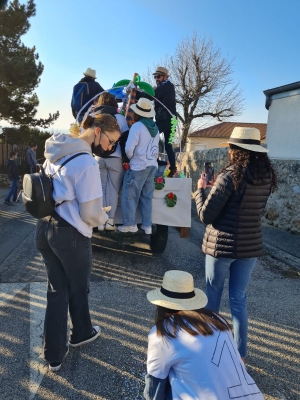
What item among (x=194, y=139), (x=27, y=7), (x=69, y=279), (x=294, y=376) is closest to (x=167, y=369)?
(x=69, y=279)

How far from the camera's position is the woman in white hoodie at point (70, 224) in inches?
92.4

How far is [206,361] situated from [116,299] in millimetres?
2494

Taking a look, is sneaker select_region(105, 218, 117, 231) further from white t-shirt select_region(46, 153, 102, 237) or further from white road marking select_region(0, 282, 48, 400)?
white t-shirt select_region(46, 153, 102, 237)

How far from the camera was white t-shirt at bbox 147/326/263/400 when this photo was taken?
1477 mm

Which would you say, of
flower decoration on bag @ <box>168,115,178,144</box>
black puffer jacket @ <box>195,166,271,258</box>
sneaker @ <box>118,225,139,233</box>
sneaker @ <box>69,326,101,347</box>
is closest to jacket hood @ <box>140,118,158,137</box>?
sneaker @ <box>118,225,139,233</box>

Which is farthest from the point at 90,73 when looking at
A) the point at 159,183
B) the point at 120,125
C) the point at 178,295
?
the point at 178,295

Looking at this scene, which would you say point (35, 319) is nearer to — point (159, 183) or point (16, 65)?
point (159, 183)

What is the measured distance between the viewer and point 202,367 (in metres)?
1.50

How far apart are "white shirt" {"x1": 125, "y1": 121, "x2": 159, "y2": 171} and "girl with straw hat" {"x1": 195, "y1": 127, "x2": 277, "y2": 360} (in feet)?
6.55

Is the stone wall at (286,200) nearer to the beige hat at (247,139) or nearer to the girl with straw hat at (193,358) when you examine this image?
the beige hat at (247,139)

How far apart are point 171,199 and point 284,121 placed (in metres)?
5.78

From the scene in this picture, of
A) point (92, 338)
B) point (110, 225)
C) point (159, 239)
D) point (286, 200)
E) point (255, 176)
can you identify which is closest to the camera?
point (255, 176)

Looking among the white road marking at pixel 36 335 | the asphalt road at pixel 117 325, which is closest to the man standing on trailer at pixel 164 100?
the asphalt road at pixel 117 325

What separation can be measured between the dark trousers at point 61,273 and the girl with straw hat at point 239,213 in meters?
1.00
